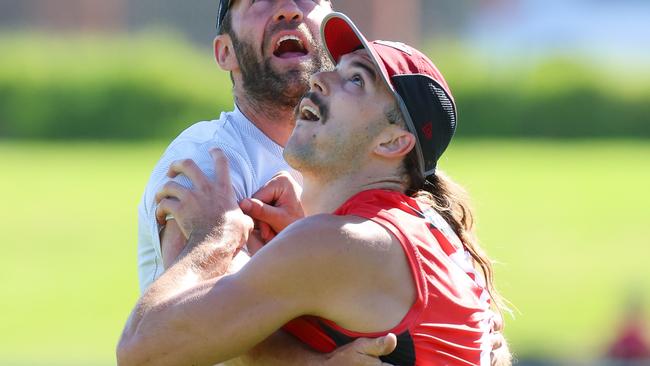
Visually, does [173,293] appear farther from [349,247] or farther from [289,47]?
[289,47]

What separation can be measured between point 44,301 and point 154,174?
19.0 m

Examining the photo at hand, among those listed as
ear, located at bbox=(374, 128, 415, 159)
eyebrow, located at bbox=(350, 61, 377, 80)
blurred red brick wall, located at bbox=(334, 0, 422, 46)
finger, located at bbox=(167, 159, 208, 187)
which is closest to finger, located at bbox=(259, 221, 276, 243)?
finger, located at bbox=(167, 159, 208, 187)

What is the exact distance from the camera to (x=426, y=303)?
11.4 feet

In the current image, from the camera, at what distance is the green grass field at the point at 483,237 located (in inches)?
754

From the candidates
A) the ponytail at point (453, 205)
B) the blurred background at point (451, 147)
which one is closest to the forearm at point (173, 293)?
the ponytail at point (453, 205)

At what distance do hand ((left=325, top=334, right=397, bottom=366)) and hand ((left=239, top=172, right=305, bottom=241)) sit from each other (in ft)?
2.24

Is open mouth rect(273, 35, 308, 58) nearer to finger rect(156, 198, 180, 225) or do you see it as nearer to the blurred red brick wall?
finger rect(156, 198, 180, 225)

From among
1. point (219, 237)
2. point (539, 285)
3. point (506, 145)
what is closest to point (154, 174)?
point (219, 237)

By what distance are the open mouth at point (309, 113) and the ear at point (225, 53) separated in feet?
2.23

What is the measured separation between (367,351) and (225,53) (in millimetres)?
1540

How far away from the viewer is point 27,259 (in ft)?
83.1

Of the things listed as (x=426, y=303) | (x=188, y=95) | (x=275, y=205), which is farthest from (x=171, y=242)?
(x=188, y=95)

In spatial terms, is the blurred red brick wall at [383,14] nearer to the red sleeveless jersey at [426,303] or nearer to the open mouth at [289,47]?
the open mouth at [289,47]

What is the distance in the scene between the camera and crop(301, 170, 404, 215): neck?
150 inches
